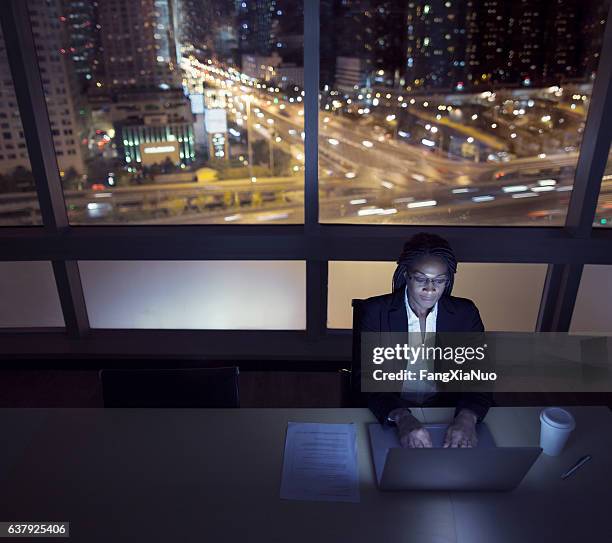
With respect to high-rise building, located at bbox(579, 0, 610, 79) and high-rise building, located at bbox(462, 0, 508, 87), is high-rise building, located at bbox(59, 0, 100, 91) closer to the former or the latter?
high-rise building, located at bbox(462, 0, 508, 87)

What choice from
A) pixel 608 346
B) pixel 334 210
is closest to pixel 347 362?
pixel 334 210

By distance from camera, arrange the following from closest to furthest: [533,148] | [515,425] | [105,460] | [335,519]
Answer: [335,519] → [105,460] → [515,425] → [533,148]

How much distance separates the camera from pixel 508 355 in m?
3.41

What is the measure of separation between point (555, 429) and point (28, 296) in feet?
11.0

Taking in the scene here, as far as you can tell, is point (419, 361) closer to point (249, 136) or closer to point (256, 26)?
point (249, 136)

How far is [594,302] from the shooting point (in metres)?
3.31

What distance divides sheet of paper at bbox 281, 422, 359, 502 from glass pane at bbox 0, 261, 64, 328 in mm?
2458

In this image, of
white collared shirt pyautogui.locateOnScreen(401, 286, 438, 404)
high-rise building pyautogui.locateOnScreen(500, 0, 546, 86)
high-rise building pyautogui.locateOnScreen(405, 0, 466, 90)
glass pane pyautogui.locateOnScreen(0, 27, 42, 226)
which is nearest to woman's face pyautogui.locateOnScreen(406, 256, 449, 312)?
white collared shirt pyautogui.locateOnScreen(401, 286, 438, 404)

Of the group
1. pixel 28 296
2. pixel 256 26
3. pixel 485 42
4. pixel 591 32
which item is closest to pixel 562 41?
pixel 591 32

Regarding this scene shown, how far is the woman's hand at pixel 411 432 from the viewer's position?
157 cm

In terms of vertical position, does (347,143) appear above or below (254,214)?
above

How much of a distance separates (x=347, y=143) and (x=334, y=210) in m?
0.43

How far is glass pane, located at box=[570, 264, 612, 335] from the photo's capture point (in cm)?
322

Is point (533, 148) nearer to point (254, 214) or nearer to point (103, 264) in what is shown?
point (254, 214)
